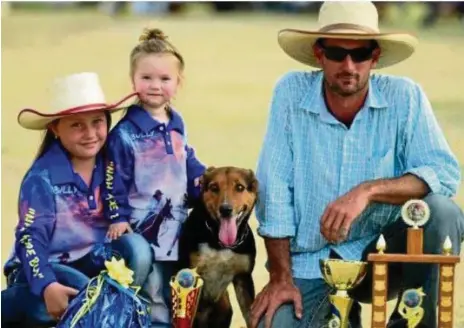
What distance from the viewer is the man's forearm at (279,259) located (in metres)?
4.86

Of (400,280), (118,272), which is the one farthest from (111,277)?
(400,280)

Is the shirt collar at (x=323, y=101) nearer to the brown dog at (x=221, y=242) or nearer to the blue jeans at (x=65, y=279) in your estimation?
the brown dog at (x=221, y=242)

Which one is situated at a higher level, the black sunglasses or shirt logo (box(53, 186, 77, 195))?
the black sunglasses

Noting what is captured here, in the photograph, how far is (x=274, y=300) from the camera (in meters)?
4.83

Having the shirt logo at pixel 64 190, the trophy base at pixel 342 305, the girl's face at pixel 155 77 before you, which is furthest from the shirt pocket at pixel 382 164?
the shirt logo at pixel 64 190

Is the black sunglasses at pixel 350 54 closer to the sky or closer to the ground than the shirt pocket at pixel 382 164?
closer to the sky

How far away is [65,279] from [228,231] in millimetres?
607

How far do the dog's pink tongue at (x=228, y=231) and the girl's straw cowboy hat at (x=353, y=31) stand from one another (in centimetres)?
70

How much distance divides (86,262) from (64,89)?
2.04 ft

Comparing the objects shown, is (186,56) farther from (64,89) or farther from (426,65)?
(64,89)

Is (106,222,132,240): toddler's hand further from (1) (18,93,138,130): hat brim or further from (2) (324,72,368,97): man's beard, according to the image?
(2) (324,72,368,97): man's beard

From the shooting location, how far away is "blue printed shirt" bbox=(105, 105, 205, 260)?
4977 mm

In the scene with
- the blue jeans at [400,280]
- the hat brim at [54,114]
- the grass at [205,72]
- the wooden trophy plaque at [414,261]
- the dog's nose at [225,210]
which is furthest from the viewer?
the grass at [205,72]

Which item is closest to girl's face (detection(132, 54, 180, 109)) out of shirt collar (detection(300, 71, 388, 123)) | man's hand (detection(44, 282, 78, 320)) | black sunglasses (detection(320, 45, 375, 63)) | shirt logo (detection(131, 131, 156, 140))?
shirt logo (detection(131, 131, 156, 140))
